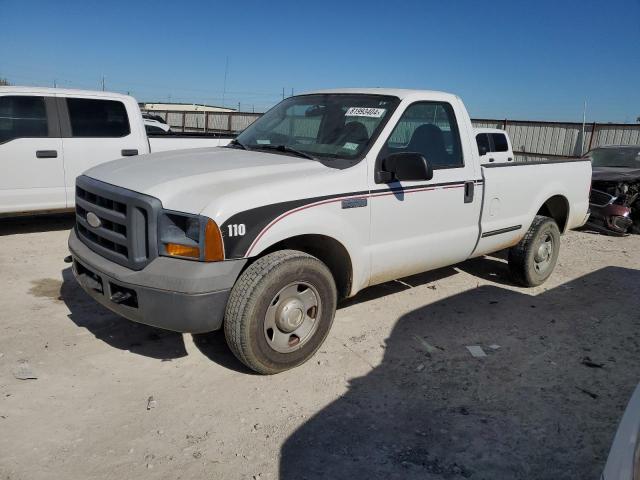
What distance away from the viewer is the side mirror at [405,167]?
3.82 m

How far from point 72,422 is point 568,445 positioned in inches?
111

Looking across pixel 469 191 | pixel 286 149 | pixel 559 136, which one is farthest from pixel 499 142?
pixel 286 149

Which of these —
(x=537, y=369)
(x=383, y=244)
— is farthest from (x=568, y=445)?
(x=383, y=244)

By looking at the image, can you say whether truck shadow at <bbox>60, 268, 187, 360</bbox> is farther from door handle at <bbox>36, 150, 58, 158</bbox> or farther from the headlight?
door handle at <bbox>36, 150, 58, 158</bbox>

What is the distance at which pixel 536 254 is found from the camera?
5723 mm

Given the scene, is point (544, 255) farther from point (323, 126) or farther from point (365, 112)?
point (323, 126)

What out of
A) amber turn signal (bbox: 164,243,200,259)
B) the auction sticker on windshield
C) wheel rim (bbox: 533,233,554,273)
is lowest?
wheel rim (bbox: 533,233,554,273)

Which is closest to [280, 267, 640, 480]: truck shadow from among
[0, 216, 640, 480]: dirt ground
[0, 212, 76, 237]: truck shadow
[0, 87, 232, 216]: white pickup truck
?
[0, 216, 640, 480]: dirt ground

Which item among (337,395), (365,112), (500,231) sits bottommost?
(337,395)

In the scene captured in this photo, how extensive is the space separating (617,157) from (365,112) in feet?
27.5

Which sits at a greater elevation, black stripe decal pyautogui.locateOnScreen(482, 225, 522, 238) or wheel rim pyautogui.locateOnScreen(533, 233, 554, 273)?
black stripe decal pyautogui.locateOnScreen(482, 225, 522, 238)

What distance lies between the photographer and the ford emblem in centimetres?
361

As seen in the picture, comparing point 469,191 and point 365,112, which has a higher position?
point 365,112

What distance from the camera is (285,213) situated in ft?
11.2
